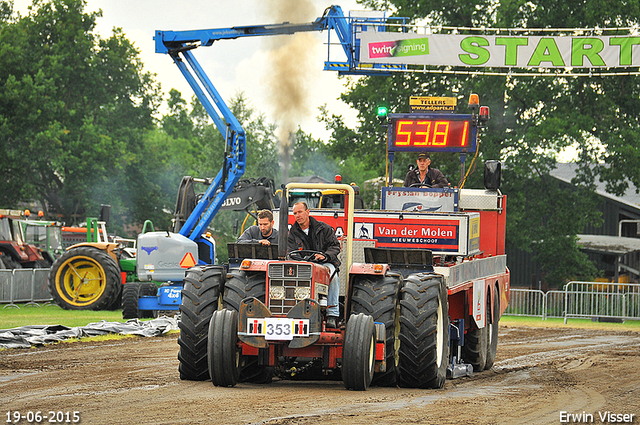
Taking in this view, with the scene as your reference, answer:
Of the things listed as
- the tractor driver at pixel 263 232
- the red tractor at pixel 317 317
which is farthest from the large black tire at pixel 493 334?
the tractor driver at pixel 263 232

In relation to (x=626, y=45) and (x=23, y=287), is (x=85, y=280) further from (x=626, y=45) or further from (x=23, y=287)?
(x=626, y=45)

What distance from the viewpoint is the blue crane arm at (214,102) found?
868 inches

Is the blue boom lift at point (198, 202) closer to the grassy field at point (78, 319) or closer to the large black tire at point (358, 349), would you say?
the grassy field at point (78, 319)

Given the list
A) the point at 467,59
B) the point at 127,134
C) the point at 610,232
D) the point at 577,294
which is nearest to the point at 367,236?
the point at 467,59

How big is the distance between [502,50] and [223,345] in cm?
1731

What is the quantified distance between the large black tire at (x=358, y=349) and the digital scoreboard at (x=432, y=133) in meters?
6.18

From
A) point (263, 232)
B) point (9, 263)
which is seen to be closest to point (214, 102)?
point (9, 263)

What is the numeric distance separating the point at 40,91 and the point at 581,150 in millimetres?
24334

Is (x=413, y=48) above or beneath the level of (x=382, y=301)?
above

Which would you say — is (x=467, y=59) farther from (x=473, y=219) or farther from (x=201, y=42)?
(x=473, y=219)

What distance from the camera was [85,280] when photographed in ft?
78.7

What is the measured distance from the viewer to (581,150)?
3556cm

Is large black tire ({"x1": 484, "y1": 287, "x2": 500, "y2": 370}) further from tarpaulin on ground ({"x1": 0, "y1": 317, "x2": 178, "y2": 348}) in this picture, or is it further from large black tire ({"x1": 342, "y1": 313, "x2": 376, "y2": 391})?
tarpaulin on ground ({"x1": 0, "y1": 317, "x2": 178, "y2": 348})

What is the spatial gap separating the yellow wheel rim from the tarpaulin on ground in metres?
4.53
